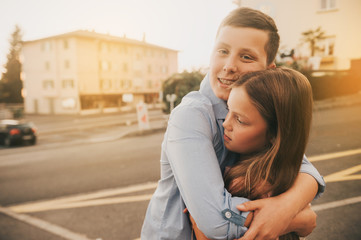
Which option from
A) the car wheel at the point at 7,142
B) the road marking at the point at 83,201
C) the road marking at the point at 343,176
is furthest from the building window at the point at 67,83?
the road marking at the point at 343,176

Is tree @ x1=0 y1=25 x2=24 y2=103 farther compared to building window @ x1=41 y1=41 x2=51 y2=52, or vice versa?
tree @ x1=0 y1=25 x2=24 y2=103

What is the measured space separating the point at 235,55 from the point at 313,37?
2278 centimetres

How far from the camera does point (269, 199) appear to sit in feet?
3.98

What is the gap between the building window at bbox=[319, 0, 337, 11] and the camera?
2091 centimetres

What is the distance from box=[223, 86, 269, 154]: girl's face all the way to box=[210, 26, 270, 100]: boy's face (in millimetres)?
120

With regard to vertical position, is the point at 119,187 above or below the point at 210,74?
below

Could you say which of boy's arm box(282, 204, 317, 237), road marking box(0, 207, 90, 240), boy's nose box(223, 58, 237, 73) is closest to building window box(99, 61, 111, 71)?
road marking box(0, 207, 90, 240)

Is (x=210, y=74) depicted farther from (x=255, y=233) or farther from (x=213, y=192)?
(x=255, y=233)

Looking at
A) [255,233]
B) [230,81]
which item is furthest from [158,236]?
[230,81]

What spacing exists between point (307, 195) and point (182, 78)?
14.5 m

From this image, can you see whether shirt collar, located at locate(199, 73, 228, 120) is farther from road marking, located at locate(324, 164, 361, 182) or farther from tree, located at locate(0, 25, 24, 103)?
tree, located at locate(0, 25, 24, 103)

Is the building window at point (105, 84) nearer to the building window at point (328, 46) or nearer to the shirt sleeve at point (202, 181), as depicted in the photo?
the building window at point (328, 46)

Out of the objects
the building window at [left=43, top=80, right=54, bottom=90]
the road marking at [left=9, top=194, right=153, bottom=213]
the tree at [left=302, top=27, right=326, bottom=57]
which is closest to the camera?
the road marking at [left=9, top=194, right=153, bottom=213]

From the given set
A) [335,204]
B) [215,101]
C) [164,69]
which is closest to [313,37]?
[335,204]
